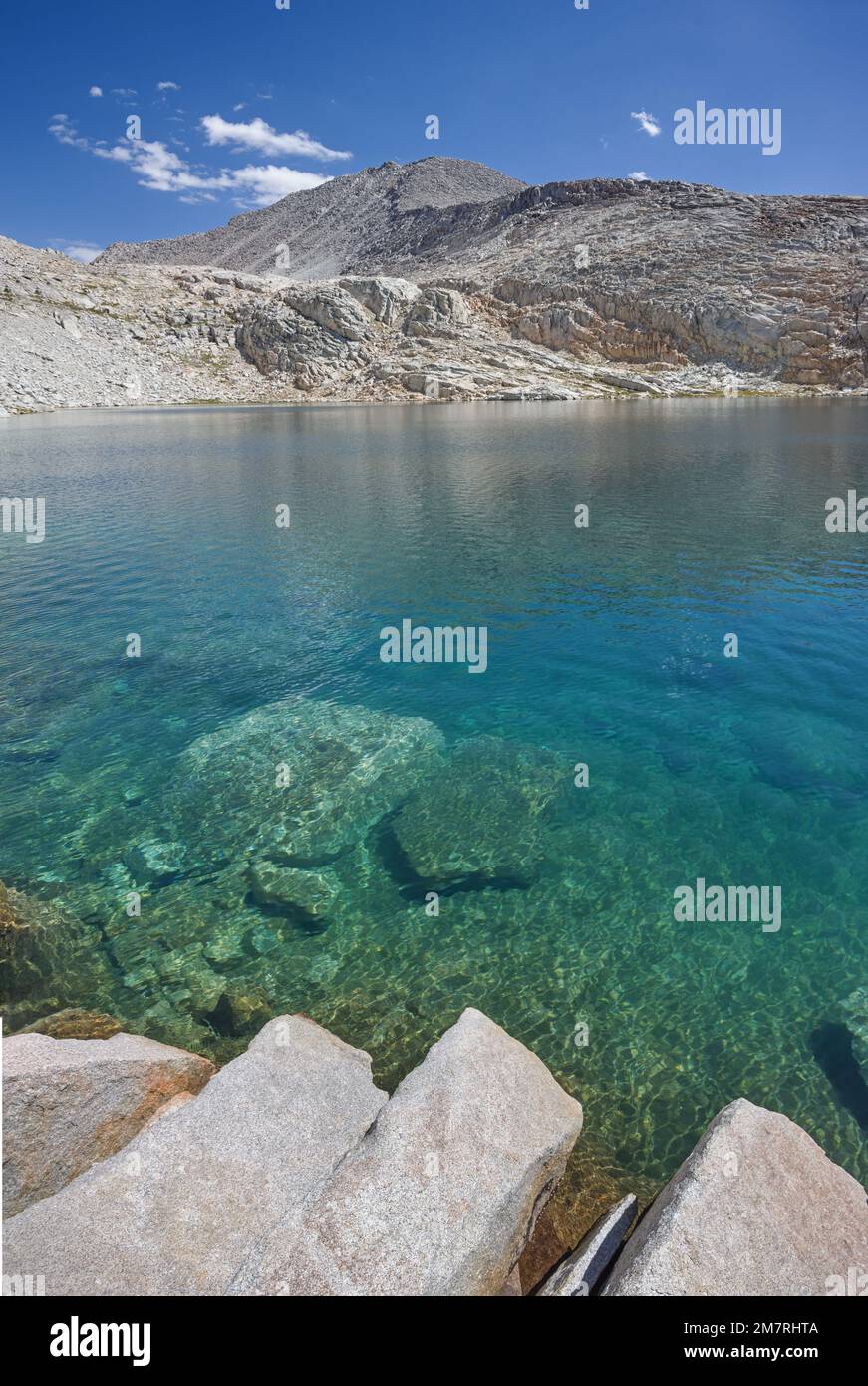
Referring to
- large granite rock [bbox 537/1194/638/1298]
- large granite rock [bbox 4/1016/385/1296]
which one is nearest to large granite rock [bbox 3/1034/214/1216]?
large granite rock [bbox 4/1016/385/1296]

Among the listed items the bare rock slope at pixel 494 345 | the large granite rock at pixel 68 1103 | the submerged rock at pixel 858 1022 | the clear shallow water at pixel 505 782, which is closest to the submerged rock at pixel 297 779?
the clear shallow water at pixel 505 782

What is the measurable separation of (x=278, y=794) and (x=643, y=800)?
30.7ft

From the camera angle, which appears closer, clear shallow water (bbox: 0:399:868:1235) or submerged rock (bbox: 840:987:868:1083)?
submerged rock (bbox: 840:987:868:1083)

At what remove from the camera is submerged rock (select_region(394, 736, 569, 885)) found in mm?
14930

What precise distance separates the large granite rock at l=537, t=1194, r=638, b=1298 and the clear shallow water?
148cm

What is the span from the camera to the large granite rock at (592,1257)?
6582mm

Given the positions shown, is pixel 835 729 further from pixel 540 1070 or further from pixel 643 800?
pixel 540 1070

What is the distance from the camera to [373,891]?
47.3ft

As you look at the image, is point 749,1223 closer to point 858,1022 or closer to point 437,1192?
point 437,1192

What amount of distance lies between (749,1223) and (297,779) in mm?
13653

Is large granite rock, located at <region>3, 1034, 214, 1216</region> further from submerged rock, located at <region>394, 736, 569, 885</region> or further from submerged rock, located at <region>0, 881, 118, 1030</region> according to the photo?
submerged rock, located at <region>394, 736, 569, 885</region>

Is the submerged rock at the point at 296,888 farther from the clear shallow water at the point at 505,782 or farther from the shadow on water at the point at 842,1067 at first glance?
the shadow on water at the point at 842,1067

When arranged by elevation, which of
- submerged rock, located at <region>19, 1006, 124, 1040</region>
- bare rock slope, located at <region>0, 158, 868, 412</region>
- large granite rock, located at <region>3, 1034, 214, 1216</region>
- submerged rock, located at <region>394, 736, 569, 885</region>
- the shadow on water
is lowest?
the shadow on water
